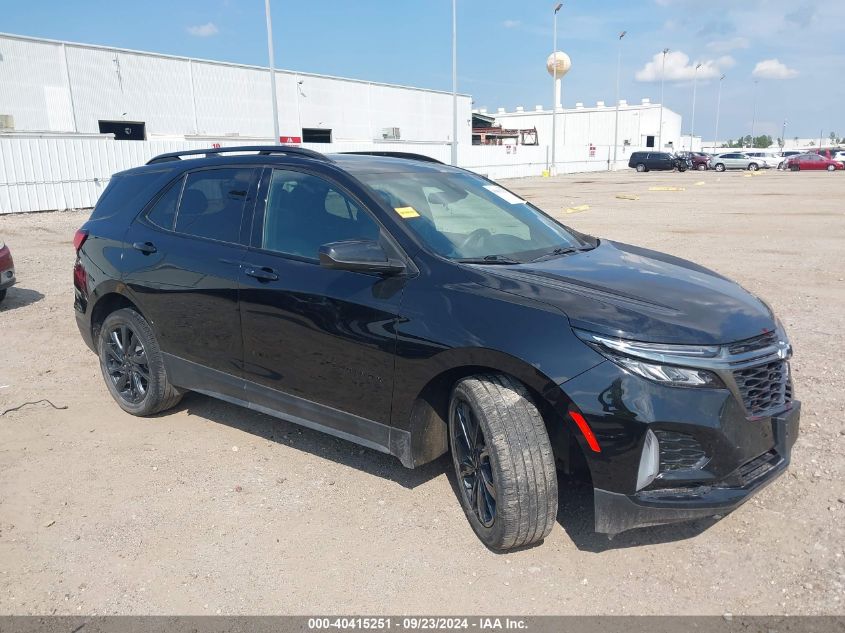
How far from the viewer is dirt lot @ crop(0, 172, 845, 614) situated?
2859mm

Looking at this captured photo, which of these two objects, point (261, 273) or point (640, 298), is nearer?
point (640, 298)

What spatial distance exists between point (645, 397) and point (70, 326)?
667cm

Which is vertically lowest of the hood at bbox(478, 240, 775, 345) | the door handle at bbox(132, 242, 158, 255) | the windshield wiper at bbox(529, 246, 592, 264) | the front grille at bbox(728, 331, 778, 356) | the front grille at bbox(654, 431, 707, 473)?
the front grille at bbox(654, 431, 707, 473)

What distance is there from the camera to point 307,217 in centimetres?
383

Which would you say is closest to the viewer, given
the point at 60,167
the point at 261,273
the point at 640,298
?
the point at 640,298

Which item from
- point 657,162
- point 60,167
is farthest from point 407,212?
point 657,162

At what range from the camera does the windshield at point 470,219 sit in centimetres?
355

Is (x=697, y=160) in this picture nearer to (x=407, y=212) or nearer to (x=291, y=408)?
(x=407, y=212)

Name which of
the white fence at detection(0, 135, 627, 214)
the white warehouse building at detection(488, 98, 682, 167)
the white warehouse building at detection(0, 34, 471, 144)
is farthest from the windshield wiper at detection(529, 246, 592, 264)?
the white warehouse building at detection(488, 98, 682, 167)

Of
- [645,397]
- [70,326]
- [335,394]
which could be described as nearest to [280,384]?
[335,394]

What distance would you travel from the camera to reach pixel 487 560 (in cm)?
311

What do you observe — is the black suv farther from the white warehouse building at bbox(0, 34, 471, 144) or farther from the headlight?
the white warehouse building at bbox(0, 34, 471, 144)

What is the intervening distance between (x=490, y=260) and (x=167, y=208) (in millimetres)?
2399

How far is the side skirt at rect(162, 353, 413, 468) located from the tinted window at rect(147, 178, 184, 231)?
89 centimetres
